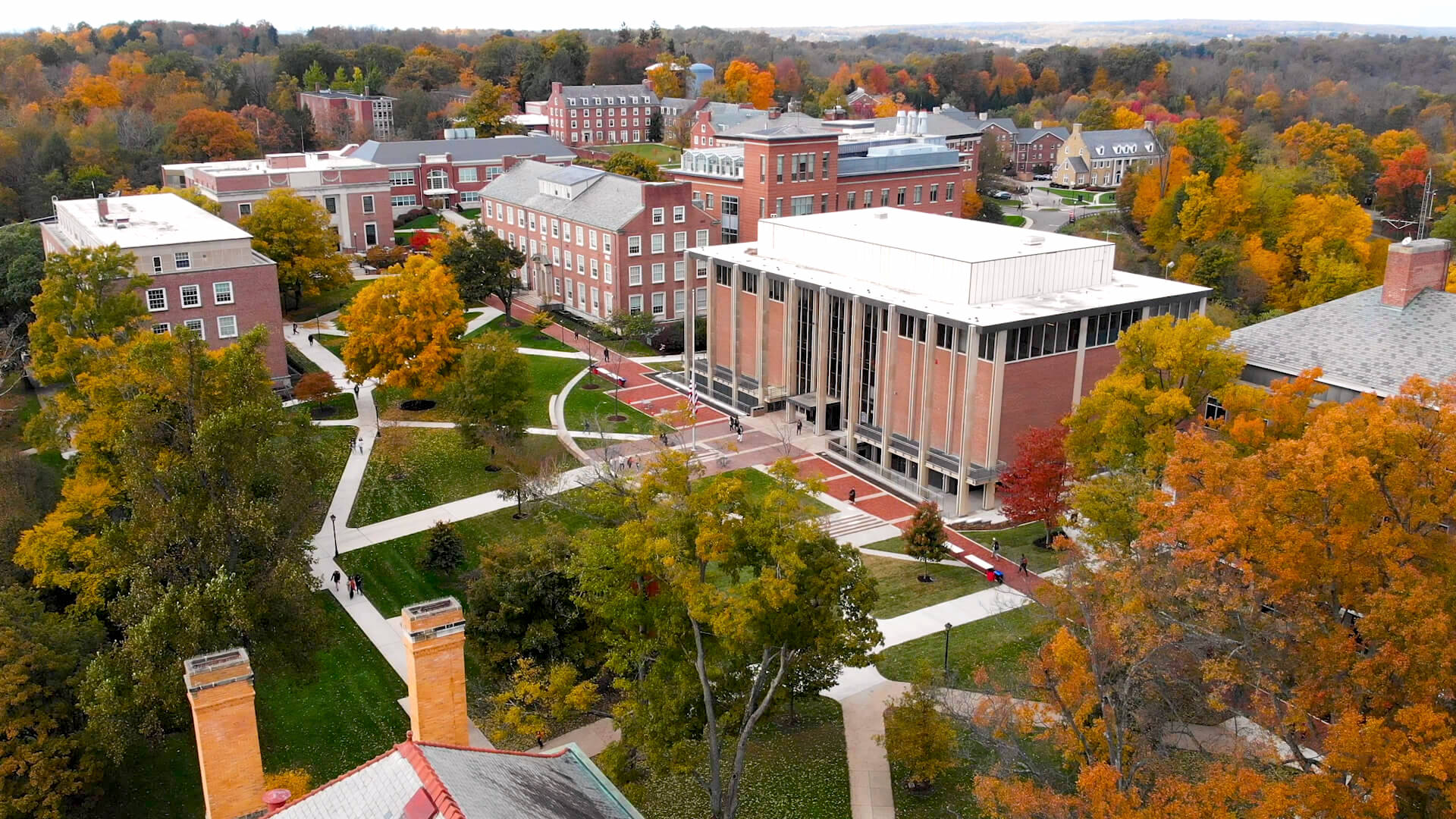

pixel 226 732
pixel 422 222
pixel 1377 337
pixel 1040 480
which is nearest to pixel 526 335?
pixel 422 222

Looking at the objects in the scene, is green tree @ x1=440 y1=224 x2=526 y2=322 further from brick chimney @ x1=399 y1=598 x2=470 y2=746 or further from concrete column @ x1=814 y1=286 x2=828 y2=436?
brick chimney @ x1=399 y1=598 x2=470 y2=746

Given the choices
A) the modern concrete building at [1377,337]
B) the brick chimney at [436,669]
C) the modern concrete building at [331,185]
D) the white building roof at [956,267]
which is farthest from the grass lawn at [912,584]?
the modern concrete building at [331,185]

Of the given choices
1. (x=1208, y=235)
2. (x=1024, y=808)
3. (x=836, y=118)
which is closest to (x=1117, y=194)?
(x=1208, y=235)

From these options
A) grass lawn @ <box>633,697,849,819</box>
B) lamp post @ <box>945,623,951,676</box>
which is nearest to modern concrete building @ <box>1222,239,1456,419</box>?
lamp post @ <box>945,623,951,676</box>

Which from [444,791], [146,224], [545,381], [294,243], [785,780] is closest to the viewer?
[444,791]

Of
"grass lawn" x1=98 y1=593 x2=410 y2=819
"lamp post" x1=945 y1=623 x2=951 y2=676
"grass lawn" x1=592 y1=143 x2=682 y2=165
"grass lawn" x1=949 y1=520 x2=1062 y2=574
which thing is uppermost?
"grass lawn" x1=592 y1=143 x2=682 y2=165

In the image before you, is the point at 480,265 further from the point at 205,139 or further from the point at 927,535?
the point at 205,139
